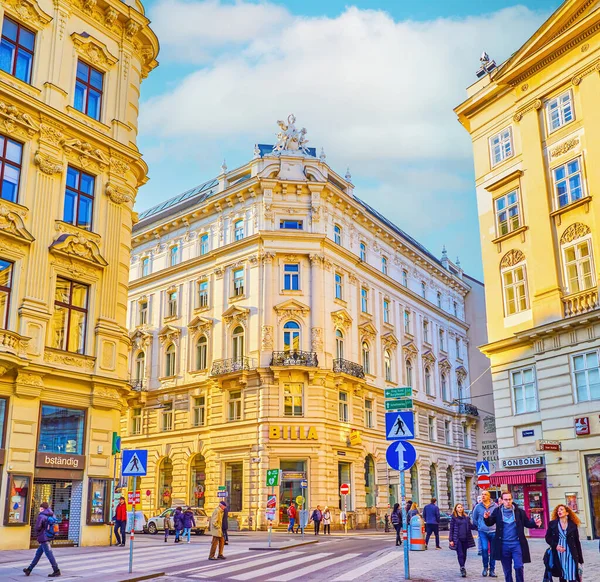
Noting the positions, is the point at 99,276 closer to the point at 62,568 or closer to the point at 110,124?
the point at 110,124

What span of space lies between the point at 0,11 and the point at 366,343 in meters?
32.0

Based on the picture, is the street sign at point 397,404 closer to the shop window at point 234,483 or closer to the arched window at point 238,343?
the shop window at point 234,483

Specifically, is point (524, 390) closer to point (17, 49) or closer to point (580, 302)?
point (580, 302)

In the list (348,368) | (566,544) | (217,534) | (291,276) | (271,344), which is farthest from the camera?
(291,276)

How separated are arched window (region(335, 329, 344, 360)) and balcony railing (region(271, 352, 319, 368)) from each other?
117 inches

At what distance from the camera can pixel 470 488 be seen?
6069 centimetres

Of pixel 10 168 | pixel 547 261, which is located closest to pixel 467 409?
pixel 547 261

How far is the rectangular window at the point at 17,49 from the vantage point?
78.9 feet

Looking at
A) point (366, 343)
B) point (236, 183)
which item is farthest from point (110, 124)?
point (366, 343)

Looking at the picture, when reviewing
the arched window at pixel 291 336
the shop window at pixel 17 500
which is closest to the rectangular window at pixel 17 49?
the shop window at pixel 17 500

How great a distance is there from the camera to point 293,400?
41.9 meters

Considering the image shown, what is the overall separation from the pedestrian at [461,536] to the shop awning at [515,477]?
9.52 meters

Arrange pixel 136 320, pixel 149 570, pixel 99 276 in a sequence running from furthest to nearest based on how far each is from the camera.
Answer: pixel 136 320, pixel 99 276, pixel 149 570

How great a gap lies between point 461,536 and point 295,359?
26.4m
